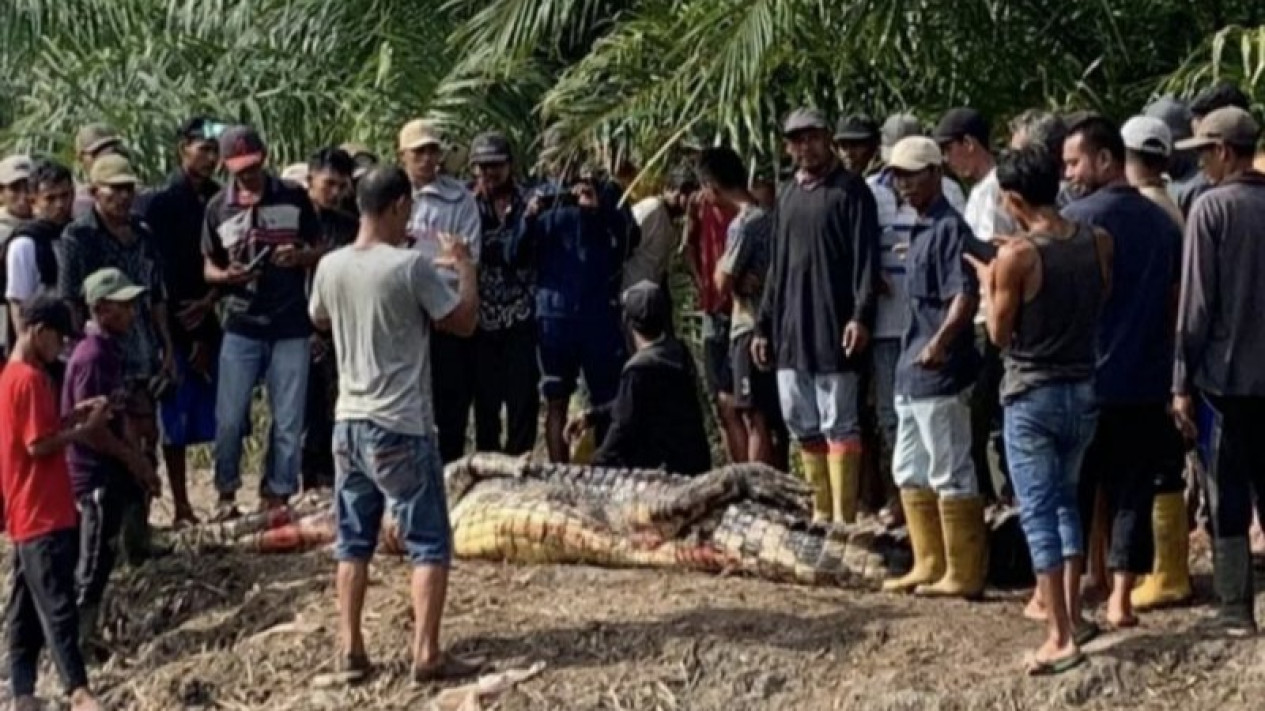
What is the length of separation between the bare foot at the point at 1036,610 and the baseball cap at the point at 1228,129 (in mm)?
1725

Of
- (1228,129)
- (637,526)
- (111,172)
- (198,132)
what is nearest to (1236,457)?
(1228,129)

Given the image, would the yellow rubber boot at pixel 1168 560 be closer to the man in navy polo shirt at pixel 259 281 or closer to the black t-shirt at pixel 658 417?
the black t-shirt at pixel 658 417

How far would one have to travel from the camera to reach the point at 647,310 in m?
11.1

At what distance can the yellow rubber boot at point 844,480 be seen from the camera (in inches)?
408

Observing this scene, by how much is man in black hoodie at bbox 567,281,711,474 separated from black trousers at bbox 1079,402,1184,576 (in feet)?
7.73

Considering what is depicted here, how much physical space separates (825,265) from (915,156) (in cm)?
96

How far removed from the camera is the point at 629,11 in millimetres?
13656

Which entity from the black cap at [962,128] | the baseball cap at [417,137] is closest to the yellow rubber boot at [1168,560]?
the black cap at [962,128]

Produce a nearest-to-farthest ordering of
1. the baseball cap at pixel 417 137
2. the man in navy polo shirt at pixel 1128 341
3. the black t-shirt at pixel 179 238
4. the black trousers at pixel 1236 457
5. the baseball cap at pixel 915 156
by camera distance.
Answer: the black trousers at pixel 1236 457 → the man in navy polo shirt at pixel 1128 341 → the baseball cap at pixel 915 156 → the baseball cap at pixel 417 137 → the black t-shirt at pixel 179 238

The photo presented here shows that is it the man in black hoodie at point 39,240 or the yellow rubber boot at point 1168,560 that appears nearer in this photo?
the yellow rubber boot at point 1168,560

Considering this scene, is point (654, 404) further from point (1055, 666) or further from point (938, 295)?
point (1055, 666)

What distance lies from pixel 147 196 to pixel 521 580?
2.84m

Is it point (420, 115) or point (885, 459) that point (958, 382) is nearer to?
point (885, 459)

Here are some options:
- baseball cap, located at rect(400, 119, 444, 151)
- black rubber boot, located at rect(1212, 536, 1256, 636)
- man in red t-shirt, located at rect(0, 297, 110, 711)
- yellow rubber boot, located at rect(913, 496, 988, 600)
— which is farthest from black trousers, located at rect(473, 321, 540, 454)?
black rubber boot, located at rect(1212, 536, 1256, 636)
